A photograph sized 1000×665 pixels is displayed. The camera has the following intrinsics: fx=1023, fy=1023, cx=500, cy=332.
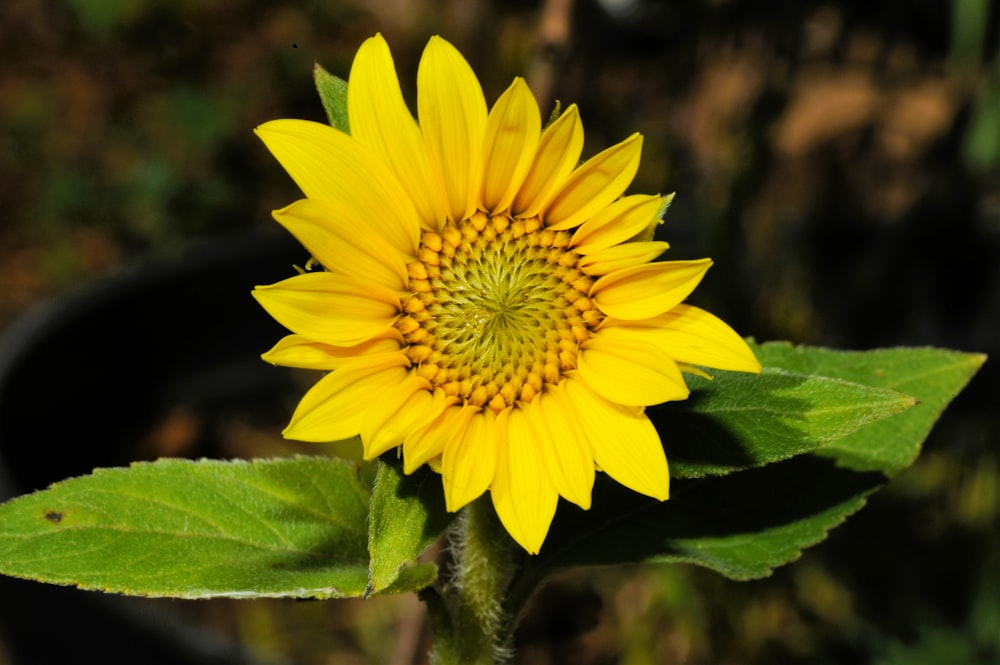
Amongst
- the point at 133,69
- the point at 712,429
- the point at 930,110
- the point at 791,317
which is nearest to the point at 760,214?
the point at 791,317

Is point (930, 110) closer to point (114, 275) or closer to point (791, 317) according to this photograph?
point (791, 317)

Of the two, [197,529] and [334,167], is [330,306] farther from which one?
[197,529]

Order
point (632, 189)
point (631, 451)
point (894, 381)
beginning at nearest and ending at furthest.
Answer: point (631, 451) → point (894, 381) → point (632, 189)

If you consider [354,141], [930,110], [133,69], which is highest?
[354,141]

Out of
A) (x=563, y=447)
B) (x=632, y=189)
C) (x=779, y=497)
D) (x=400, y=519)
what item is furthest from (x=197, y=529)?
(x=632, y=189)

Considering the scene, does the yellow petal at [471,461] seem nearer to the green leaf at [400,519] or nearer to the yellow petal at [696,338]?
the green leaf at [400,519]

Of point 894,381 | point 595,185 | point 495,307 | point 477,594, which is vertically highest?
point 595,185
